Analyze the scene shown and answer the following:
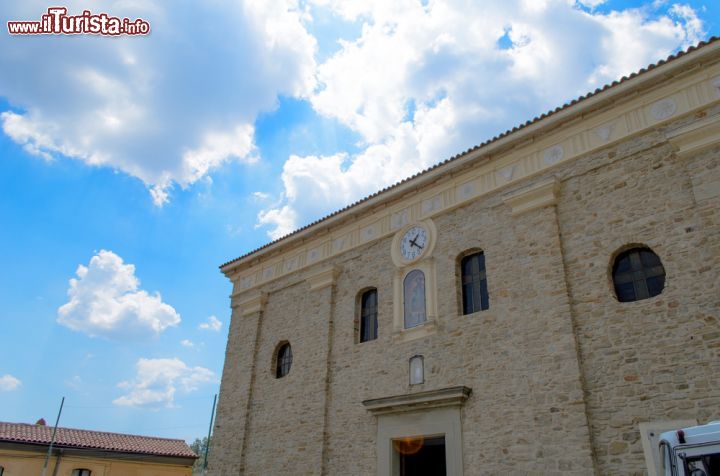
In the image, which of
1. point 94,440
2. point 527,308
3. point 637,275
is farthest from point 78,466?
point 637,275

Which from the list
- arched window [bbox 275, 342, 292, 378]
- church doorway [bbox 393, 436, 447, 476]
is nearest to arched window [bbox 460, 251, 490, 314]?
church doorway [bbox 393, 436, 447, 476]

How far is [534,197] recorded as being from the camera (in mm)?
11258

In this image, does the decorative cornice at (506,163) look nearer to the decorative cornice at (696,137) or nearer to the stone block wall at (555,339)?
the stone block wall at (555,339)

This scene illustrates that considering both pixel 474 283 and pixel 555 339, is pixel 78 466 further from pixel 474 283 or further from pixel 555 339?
pixel 555 339

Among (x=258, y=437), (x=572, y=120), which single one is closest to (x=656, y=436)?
(x=572, y=120)

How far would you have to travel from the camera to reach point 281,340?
620 inches

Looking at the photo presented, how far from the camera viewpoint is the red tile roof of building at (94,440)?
2242cm

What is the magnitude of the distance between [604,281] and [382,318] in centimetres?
530

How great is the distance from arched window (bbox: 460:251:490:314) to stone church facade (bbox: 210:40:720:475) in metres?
0.03

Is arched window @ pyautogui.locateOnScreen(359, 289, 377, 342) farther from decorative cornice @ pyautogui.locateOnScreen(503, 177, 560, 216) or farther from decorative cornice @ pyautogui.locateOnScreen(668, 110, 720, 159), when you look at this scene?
decorative cornice @ pyautogui.locateOnScreen(668, 110, 720, 159)

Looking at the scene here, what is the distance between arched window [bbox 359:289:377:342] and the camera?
537 inches

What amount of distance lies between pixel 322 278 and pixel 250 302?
10.9ft

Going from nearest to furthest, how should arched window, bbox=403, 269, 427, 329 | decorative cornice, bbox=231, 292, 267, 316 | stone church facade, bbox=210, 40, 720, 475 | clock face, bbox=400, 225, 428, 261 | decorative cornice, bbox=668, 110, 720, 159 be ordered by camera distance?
stone church facade, bbox=210, 40, 720, 475
decorative cornice, bbox=668, 110, 720, 159
arched window, bbox=403, 269, 427, 329
clock face, bbox=400, 225, 428, 261
decorative cornice, bbox=231, 292, 267, 316

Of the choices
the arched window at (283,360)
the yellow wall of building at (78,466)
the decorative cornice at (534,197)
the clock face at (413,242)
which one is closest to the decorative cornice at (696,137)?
the decorative cornice at (534,197)
